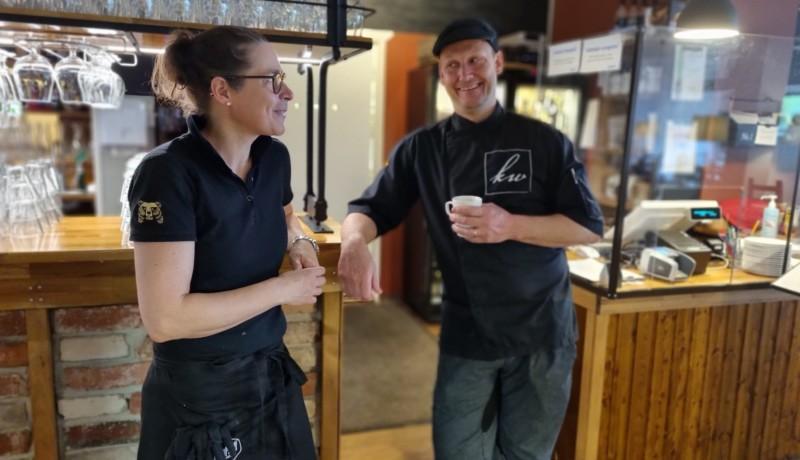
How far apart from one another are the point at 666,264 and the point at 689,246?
0.21 m

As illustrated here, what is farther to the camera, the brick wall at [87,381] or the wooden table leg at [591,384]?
the wooden table leg at [591,384]

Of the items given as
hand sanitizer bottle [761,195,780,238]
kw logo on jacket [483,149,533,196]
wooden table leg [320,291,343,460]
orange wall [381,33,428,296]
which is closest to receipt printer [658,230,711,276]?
hand sanitizer bottle [761,195,780,238]

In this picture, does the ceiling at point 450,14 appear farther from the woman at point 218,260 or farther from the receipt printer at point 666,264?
the woman at point 218,260

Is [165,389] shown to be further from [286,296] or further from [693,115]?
[693,115]

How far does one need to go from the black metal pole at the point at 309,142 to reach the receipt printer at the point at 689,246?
60.1 inches

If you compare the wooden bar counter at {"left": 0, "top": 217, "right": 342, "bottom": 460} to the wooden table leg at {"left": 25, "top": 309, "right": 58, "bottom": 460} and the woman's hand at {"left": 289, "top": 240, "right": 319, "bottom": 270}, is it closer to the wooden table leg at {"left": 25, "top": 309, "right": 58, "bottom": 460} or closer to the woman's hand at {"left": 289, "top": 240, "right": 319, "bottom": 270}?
the wooden table leg at {"left": 25, "top": 309, "right": 58, "bottom": 460}

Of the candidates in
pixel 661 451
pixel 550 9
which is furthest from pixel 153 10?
pixel 550 9

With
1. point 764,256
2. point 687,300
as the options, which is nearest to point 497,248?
point 687,300

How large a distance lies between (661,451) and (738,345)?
523 mm

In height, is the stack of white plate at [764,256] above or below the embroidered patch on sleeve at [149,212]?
below

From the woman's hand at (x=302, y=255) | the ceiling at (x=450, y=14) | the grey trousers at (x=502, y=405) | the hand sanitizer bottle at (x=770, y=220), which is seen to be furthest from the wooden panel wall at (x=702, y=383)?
the ceiling at (x=450, y=14)

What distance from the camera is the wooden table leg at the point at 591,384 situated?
2318mm

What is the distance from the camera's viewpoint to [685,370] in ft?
8.02

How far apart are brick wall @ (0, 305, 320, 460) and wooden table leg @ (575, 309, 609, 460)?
5.02 feet
